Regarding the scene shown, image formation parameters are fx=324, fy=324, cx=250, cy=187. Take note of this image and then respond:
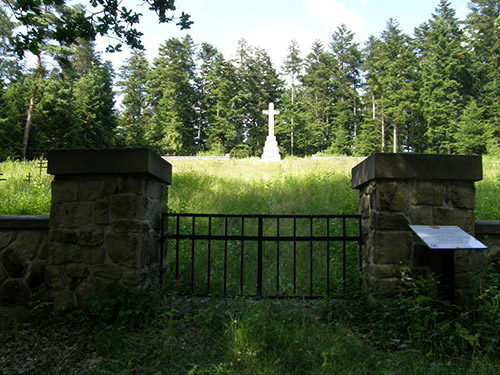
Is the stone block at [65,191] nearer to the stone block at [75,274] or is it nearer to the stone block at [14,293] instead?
the stone block at [75,274]

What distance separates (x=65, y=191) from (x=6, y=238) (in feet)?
3.21

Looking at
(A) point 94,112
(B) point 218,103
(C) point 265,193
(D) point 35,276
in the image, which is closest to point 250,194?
(C) point 265,193

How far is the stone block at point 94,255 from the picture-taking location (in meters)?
3.37

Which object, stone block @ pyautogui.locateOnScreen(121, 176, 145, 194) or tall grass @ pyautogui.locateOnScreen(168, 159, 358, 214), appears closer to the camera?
stone block @ pyautogui.locateOnScreen(121, 176, 145, 194)

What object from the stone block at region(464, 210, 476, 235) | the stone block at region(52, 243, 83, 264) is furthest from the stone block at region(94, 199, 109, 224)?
the stone block at region(464, 210, 476, 235)

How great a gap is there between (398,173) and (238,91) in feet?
120

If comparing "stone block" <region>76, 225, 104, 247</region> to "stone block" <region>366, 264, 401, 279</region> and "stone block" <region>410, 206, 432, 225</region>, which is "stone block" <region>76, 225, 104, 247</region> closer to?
"stone block" <region>366, 264, 401, 279</region>

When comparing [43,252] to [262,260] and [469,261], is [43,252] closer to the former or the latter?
[262,260]

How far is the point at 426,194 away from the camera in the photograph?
3293 millimetres

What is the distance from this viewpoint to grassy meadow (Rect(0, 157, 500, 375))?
2398 millimetres

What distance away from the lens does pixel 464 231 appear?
314cm

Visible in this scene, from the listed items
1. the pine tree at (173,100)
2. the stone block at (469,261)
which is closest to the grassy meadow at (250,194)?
the stone block at (469,261)

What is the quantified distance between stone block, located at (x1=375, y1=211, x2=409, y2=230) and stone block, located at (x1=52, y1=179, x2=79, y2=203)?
3.19 m

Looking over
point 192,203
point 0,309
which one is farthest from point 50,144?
point 0,309
